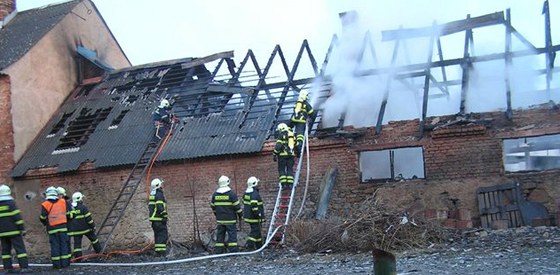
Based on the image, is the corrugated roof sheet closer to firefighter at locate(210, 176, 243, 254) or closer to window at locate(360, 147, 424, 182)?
firefighter at locate(210, 176, 243, 254)

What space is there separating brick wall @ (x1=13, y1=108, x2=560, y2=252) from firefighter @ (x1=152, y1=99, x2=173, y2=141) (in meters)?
1.05

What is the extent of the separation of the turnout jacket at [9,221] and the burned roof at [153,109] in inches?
145

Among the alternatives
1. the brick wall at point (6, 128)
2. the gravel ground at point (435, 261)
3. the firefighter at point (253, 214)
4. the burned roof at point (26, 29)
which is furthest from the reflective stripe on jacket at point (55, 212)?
the burned roof at point (26, 29)

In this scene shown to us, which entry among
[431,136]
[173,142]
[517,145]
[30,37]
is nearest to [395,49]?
[431,136]

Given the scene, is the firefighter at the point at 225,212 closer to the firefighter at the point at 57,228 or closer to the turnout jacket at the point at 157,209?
the turnout jacket at the point at 157,209

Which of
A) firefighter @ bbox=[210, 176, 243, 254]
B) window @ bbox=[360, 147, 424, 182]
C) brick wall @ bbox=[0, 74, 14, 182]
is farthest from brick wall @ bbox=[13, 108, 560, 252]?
brick wall @ bbox=[0, 74, 14, 182]

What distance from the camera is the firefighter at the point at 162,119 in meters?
14.3

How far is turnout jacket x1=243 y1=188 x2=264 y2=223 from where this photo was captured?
10625 mm

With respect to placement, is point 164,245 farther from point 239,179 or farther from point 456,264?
point 456,264

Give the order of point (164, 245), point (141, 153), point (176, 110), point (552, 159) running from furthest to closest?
point (176, 110) → point (141, 153) → point (552, 159) → point (164, 245)

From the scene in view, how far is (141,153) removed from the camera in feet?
45.6

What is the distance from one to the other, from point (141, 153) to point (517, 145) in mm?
9082

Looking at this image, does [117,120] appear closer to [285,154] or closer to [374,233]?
[285,154]

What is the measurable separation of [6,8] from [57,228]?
11.3 metres
